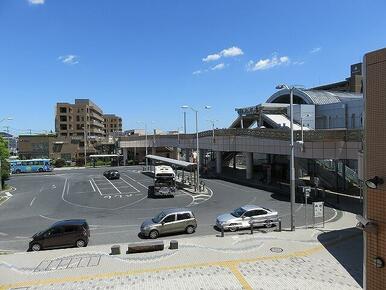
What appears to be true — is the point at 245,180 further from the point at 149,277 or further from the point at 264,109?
the point at 149,277

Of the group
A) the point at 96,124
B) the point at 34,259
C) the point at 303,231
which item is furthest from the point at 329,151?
the point at 96,124

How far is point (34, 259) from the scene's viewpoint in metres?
19.0

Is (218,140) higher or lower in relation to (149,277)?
higher

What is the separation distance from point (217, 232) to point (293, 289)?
10.1 meters

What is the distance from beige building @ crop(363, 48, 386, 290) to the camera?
977 centimetres

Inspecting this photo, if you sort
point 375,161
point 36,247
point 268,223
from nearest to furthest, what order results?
point 375,161
point 36,247
point 268,223

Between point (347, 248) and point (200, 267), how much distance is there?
8365 millimetres

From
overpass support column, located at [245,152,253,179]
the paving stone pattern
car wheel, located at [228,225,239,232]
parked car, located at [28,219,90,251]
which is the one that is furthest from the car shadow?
overpass support column, located at [245,152,253,179]

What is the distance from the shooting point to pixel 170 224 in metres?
23.9

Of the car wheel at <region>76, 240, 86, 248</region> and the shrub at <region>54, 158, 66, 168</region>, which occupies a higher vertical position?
the shrub at <region>54, 158, 66, 168</region>

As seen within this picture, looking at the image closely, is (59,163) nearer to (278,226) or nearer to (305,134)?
(305,134)

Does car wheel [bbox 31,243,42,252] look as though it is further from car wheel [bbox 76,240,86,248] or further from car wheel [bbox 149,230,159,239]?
car wheel [bbox 149,230,159,239]

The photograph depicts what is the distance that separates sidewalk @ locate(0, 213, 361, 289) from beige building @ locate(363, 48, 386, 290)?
18.2ft

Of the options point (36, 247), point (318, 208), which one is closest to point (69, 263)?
point (36, 247)
